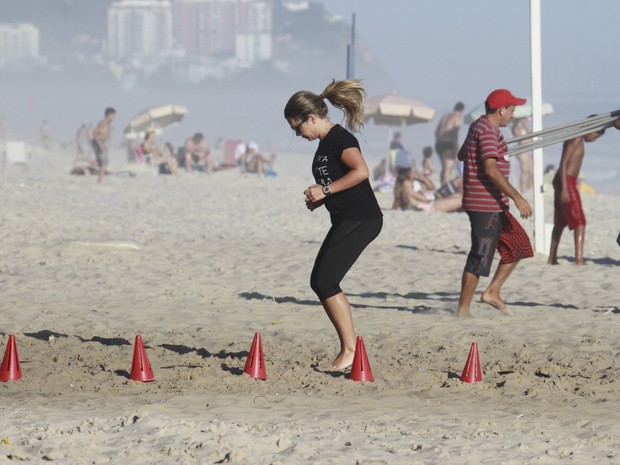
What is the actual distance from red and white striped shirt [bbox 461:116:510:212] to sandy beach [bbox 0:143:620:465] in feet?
2.78

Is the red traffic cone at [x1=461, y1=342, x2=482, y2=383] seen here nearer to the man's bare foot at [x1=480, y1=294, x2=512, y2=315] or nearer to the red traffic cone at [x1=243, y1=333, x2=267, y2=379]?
the red traffic cone at [x1=243, y1=333, x2=267, y2=379]

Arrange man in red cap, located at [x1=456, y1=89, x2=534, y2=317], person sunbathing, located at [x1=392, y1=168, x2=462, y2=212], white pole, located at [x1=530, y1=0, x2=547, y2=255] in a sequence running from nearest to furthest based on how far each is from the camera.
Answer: man in red cap, located at [x1=456, y1=89, x2=534, y2=317] → white pole, located at [x1=530, y1=0, x2=547, y2=255] → person sunbathing, located at [x1=392, y1=168, x2=462, y2=212]

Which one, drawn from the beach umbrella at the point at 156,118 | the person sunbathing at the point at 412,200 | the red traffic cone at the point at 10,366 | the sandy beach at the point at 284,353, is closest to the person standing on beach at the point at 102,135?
the person sunbathing at the point at 412,200

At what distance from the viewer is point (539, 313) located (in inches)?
353

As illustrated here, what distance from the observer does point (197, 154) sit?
29641mm

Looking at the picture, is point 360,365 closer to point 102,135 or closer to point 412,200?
point 412,200

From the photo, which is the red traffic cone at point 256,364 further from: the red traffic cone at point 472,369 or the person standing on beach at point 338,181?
the red traffic cone at point 472,369

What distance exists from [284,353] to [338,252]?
1.12 meters

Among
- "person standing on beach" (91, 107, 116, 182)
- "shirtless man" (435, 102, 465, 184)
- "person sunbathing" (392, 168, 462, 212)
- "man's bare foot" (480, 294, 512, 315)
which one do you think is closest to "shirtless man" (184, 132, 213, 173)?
"person standing on beach" (91, 107, 116, 182)

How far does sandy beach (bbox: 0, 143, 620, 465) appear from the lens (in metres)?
4.88

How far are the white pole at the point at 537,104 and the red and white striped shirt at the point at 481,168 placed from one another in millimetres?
3922

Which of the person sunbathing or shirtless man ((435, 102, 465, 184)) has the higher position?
shirtless man ((435, 102, 465, 184))

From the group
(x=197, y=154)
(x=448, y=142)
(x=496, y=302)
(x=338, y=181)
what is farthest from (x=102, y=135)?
(x=338, y=181)

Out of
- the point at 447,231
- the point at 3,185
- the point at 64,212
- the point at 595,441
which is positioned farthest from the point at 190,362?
the point at 3,185
